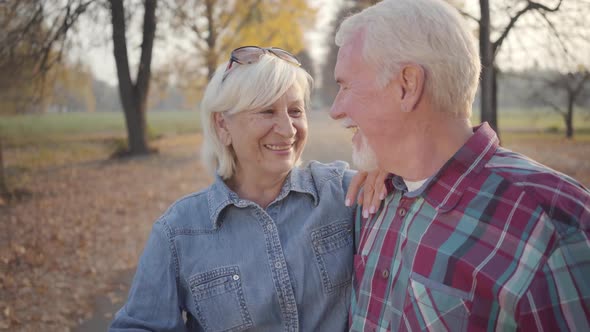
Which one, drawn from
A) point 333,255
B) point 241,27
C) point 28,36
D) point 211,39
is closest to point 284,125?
point 333,255

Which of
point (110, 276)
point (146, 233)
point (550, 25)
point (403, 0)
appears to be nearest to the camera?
point (403, 0)

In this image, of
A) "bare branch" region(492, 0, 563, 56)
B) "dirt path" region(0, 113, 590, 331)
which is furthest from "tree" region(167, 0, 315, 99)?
"bare branch" region(492, 0, 563, 56)

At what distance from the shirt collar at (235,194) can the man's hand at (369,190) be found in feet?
0.66

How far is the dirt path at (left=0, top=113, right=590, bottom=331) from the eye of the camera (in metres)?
4.22

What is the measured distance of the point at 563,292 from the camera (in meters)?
1.23

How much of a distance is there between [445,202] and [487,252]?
0.73 ft

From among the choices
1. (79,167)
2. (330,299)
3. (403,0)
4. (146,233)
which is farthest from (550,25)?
(79,167)

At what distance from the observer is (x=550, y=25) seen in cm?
427

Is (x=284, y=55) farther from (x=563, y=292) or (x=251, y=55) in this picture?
(x=563, y=292)

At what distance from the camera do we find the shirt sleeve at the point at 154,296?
6.15 feet

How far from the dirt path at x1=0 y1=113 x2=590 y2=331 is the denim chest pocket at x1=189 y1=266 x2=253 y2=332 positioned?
53.9 inches

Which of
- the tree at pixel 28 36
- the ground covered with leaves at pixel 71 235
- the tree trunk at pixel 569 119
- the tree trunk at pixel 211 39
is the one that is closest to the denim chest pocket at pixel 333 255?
the ground covered with leaves at pixel 71 235

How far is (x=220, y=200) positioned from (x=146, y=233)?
497 cm

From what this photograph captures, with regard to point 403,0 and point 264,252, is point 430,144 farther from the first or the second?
point 264,252
